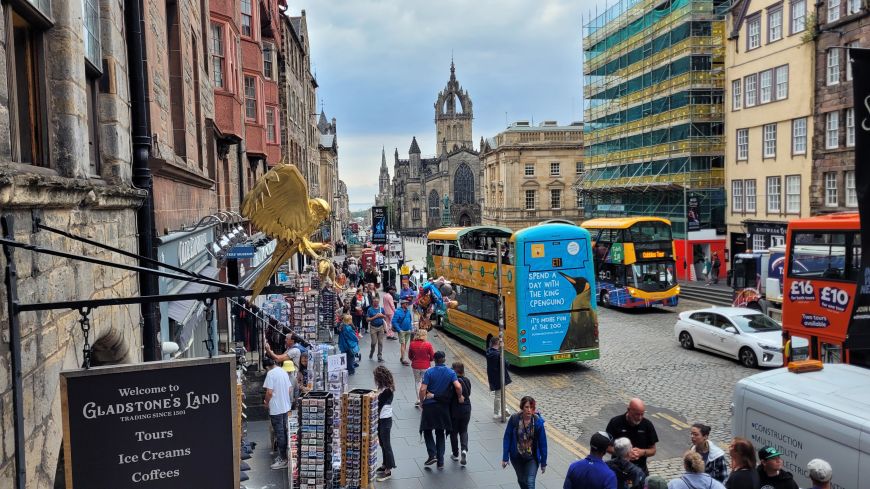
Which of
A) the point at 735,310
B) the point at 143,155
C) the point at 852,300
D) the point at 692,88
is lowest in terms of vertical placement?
the point at 735,310

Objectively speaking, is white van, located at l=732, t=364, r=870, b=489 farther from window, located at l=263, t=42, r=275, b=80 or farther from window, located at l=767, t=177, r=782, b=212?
window, located at l=767, t=177, r=782, b=212

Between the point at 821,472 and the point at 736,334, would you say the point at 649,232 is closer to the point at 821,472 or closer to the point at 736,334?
the point at 736,334

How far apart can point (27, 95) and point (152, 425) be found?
244 centimetres

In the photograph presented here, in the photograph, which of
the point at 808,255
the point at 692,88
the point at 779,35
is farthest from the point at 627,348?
the point at 692,88

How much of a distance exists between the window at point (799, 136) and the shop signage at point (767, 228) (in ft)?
11.8

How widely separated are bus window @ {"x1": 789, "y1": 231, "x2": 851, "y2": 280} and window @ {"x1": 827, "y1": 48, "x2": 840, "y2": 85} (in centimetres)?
1962

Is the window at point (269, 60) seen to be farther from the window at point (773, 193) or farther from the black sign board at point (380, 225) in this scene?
the window at point (773, 193)

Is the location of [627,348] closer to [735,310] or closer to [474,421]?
[735,310]

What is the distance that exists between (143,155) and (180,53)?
5146mm

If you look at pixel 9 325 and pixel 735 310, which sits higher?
pixel 9 325

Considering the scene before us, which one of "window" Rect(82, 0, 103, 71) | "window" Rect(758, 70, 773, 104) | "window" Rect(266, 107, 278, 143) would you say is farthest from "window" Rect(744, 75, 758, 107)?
"window" Rect(82, 0, 103, 71)

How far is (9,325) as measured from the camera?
3.66 metres

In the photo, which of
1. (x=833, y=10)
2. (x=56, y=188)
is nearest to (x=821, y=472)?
(x=56, y=188)

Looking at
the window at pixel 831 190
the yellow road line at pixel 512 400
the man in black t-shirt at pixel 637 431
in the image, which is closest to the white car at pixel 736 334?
the yellow road line at pixel 512 400
